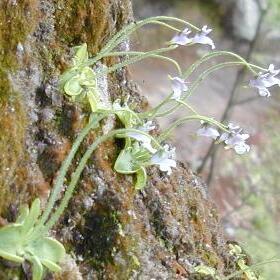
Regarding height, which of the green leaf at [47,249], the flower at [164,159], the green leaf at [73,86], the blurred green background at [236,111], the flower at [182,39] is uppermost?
the blurred green background at [236,111]

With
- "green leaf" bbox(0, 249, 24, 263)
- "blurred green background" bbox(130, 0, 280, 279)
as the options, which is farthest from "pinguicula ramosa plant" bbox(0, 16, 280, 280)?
"blurred green background" bbox(130, 0, 280, 279)

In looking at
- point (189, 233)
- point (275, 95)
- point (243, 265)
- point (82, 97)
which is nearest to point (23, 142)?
point (82, 97)

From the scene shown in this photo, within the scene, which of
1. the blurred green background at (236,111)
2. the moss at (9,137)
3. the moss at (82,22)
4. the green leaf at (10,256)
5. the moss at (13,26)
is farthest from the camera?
the blurred green background at (236,111)

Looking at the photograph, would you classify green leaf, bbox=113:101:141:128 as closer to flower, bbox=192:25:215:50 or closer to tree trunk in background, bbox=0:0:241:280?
tree trunk in background, bbox=0:0:241:280

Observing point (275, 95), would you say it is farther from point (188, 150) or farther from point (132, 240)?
point (132, 240)

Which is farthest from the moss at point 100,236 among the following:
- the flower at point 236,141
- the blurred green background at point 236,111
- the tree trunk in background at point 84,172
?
the blurred green background at point 236,111

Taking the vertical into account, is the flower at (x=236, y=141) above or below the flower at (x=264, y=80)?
below

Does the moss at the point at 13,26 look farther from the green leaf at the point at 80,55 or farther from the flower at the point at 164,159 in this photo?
the flower at the point at 164,159
